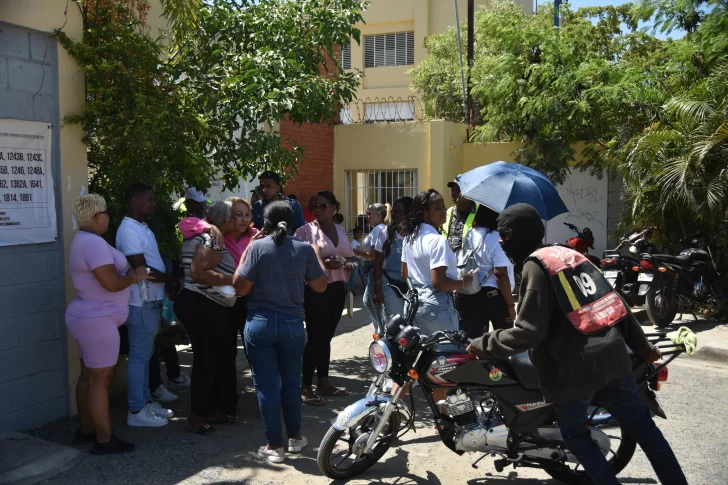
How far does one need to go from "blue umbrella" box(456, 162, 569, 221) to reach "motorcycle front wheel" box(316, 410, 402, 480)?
2172mm

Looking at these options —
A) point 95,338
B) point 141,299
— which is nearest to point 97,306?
point 95,338

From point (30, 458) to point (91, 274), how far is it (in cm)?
126

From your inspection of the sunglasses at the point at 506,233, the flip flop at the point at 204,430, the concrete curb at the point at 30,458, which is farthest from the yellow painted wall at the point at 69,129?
the sunglasses at the point at 506,233

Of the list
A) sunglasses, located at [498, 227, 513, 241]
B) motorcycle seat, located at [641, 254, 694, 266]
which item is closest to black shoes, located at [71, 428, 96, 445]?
sunglasses, located at [498, 227, 513, 241]

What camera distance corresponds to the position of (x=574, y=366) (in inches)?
144

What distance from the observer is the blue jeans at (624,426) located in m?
3.71

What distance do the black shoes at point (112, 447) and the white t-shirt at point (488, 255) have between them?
9.64 ft

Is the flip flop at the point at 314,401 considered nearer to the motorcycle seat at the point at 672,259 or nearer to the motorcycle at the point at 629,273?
the motorcycle at the point at 629,273

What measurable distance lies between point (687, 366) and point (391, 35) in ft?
71.3

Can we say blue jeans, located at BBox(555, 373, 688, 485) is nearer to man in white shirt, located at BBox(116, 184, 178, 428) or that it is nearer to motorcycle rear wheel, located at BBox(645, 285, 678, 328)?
man in white shirt, located at BBox(116, 184, 178, 428)

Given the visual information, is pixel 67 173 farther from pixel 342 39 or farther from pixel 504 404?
pixel 504 404

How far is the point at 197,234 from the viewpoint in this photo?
5250mm

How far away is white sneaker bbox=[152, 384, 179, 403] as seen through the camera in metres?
6.17

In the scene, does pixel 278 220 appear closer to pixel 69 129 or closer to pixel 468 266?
pixel 468 266
